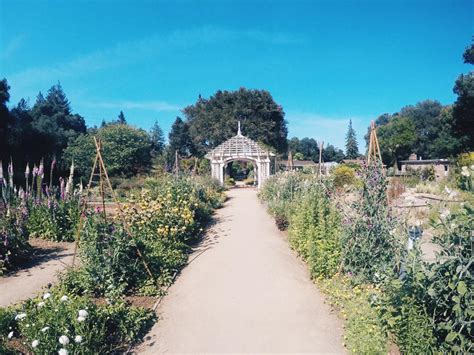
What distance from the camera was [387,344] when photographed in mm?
3258

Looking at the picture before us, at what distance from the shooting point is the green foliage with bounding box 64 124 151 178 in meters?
25.0

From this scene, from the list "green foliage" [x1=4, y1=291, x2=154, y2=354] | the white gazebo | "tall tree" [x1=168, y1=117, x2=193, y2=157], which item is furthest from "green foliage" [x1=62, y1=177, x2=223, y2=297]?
"tall tree" [x1=168, y1=117, x2=193, y2=157]

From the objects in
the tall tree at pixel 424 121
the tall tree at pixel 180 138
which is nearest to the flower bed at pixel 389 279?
the tall tree at pixel 180 138

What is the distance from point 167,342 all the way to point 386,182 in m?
4.16

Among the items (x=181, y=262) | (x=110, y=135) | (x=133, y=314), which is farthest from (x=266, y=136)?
(x=133, y=314)

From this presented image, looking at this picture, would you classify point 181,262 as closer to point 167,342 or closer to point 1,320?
point 167,342

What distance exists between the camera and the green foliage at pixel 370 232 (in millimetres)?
4965

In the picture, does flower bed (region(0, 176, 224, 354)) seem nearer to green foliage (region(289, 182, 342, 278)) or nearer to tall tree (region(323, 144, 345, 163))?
green foliage (region(289, 182, 342, 278))

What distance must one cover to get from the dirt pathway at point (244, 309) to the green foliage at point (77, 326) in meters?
0.30

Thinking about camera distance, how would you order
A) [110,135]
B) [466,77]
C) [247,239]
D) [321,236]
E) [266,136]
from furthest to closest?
1. [266,136]
2. [110,135]
3. [466,77]
4. [247,239]
5. [321,236]

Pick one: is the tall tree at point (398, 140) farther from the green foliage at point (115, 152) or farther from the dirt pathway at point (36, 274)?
the dirt pathway at point (36, 274)

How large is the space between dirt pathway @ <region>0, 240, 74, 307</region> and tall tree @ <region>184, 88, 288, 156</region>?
3012 centimetres

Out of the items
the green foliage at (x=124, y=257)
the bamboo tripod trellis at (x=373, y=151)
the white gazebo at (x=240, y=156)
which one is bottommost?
the green foliage at (x=124, y=257)

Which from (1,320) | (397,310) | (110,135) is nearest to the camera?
(397,310)
